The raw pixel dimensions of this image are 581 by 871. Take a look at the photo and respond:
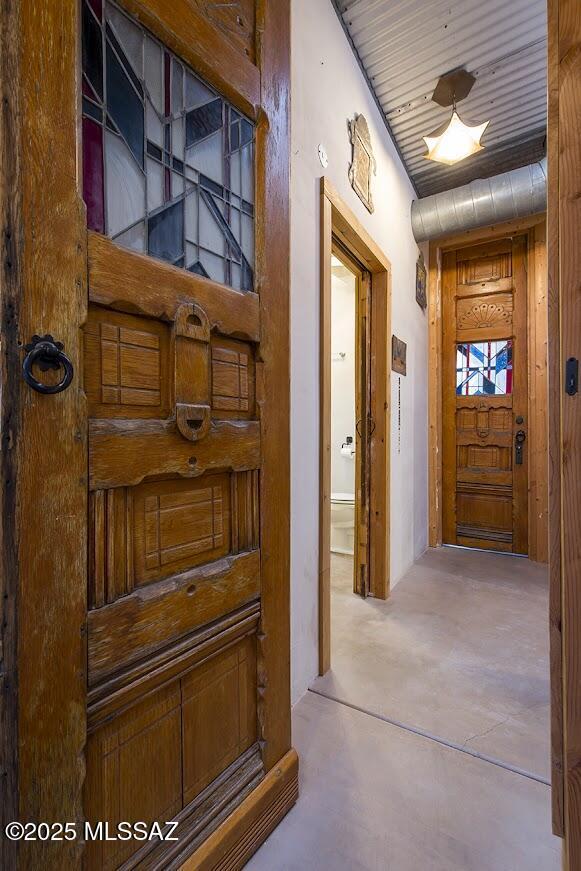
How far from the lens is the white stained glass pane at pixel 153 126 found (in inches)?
31.4

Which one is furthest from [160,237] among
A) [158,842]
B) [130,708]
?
[158,842]

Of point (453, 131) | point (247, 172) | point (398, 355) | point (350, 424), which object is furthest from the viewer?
point (350, 424)

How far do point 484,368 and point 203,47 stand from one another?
3357 mm

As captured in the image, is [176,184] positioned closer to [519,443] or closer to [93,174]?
[93,174]

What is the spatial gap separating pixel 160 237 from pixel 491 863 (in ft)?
5.46

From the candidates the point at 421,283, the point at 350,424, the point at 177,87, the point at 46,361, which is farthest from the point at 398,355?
the point at 46,361

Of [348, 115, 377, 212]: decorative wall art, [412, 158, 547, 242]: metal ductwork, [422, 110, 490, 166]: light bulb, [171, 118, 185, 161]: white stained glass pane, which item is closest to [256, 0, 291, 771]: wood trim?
[171, 118, 185, 161]: white stained glass pane

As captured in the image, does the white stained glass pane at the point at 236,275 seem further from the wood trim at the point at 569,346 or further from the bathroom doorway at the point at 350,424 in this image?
the bathroom doorway at the point at 350,424

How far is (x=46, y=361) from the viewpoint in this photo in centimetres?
62

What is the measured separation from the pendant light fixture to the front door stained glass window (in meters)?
1.95

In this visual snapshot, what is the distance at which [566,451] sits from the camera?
85cm

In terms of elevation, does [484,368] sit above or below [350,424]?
above

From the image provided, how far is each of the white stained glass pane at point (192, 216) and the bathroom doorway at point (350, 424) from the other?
1.42 metres

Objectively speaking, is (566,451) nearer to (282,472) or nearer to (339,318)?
(282,472)
